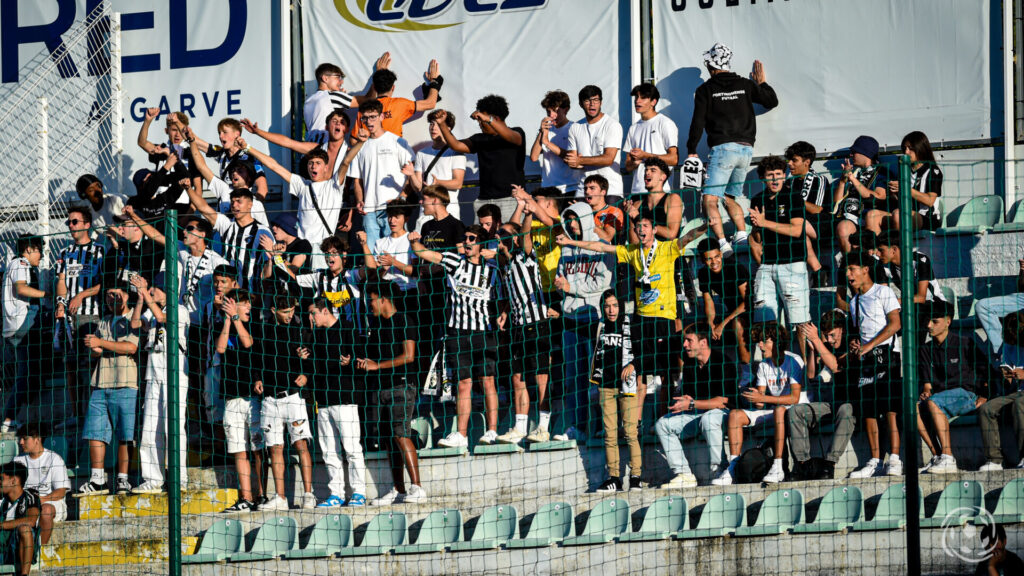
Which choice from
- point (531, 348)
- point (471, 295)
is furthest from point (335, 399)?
point (531, 348)

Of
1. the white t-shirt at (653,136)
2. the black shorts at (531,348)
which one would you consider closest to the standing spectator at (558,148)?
the white t-shirt at (653,136)

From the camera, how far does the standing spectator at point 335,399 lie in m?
9.88

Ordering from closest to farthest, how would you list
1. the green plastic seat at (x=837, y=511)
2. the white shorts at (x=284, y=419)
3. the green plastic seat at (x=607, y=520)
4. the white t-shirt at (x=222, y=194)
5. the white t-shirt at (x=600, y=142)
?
the green plastic seat at (x=837, y=511) < the green plastic seat at (x=607, y=520) < the white shorts at (x=284, y=419) < the white t-shirt at (x=600, y=142) < the white t-shirt at (x=222, y=194)

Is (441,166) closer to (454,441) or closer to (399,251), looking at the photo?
(399,251)

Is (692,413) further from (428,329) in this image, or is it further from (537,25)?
(537,25)

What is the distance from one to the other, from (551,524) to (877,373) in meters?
2.58

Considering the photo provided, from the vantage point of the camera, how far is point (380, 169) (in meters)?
12.2

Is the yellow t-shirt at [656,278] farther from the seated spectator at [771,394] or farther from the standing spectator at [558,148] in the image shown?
the standing spectator at [558,148]

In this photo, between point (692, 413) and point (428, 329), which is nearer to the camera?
point (692, 413)

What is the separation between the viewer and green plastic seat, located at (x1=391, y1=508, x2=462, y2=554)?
30.7 feet

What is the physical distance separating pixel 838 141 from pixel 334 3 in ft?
18.7

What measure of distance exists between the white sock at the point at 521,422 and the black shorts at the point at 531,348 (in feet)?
1.18

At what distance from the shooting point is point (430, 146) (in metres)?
13.5

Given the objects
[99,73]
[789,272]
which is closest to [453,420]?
[789,272]
